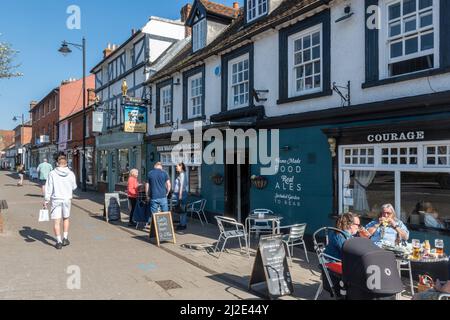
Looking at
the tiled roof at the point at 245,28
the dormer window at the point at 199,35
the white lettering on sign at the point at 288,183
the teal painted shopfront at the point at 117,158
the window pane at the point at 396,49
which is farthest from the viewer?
the teal painted shopfront at the point at 117,158

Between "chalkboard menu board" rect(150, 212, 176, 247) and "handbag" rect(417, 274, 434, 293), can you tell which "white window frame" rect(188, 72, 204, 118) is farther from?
"handbag" rect(417, 274, 434, 293)

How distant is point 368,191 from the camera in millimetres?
7719

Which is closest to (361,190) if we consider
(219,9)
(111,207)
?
(111,207)

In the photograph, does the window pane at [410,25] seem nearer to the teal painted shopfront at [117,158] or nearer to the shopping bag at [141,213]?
the shopping bag at [141,213]

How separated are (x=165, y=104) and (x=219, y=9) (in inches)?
170

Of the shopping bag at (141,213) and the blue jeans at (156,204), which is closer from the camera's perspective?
the blue jeans at (156,204)

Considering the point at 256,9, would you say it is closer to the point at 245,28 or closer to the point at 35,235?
the point at 245,28

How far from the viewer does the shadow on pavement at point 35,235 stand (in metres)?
9.22

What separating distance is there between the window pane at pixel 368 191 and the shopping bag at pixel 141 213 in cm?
585

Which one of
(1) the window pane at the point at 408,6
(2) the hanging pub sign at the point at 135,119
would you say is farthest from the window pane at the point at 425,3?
(2) the hanging pub sign at the point at 135,119

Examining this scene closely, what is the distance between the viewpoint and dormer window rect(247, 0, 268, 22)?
11312 mm

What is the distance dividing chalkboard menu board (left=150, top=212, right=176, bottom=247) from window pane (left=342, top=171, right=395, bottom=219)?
4.02 m
